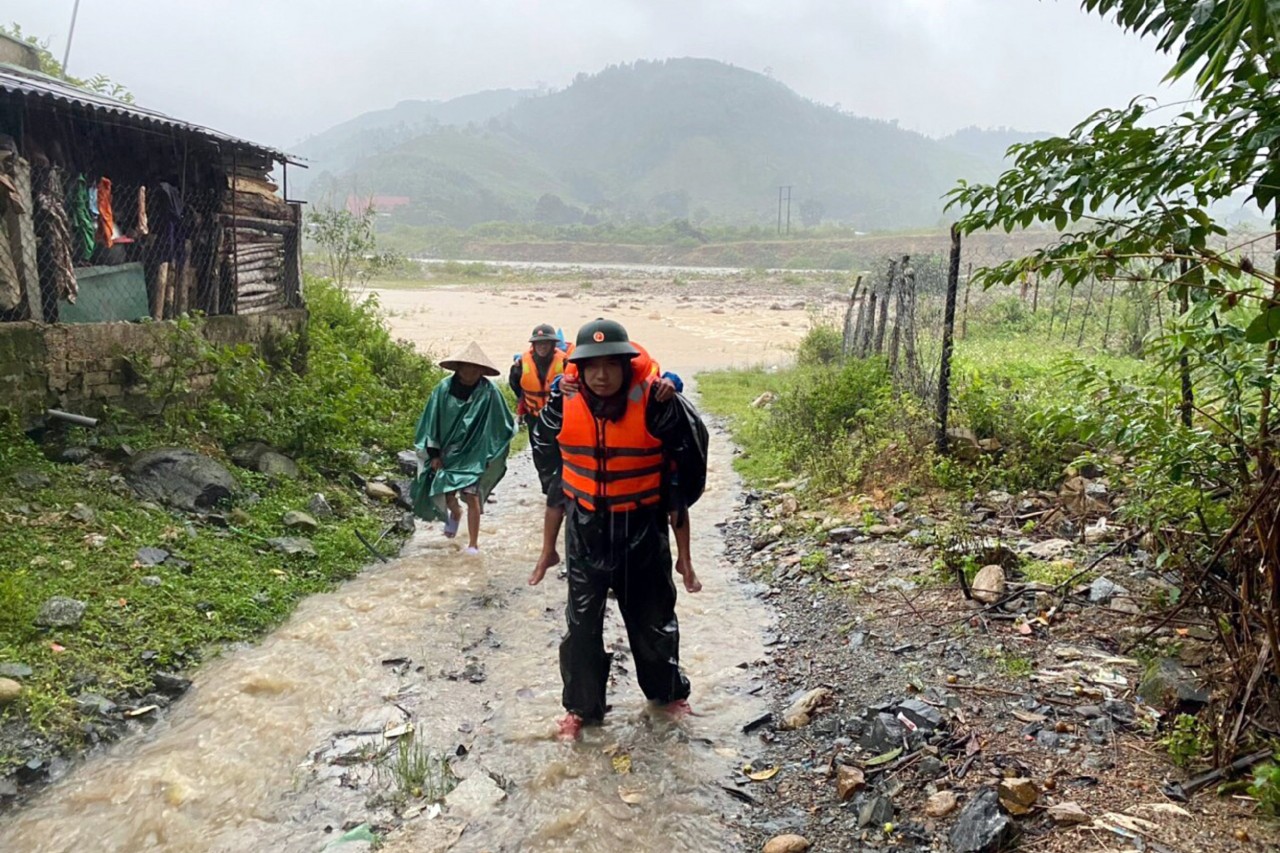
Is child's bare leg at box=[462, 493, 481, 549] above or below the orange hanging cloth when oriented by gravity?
below

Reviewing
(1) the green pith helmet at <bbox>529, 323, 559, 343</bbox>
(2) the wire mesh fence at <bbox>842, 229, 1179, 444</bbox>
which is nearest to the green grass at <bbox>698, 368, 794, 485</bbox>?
(2) the wire mesh fence at <bbox>842, 229, 1179, 444</bbox>

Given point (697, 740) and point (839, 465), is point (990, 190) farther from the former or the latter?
point (839, 465)

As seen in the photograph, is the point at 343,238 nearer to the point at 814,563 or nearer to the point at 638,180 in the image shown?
the point at 814,563

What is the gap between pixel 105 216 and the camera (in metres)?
7.77

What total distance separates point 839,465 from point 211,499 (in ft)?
16.9

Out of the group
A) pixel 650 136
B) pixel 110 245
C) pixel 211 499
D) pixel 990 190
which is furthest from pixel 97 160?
pixel 650 136

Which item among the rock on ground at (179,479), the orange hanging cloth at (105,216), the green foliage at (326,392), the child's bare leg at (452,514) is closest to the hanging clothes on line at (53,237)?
the orange hanging cloth at (105,216)

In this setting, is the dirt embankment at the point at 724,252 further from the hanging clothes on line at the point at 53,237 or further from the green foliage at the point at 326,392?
the hanging clothes on line at the point at 53,237

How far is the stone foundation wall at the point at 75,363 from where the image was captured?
6.24 m

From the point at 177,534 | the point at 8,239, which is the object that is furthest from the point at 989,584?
the point at 8,239

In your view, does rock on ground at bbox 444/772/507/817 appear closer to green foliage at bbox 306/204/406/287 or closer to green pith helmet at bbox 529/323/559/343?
green pith helmet at bbox 529/323/559/343

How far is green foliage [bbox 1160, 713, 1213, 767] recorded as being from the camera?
9.81ft

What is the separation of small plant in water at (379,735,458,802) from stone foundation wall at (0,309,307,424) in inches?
172

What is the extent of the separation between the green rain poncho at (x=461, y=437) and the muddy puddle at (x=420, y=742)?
3.70 ft
